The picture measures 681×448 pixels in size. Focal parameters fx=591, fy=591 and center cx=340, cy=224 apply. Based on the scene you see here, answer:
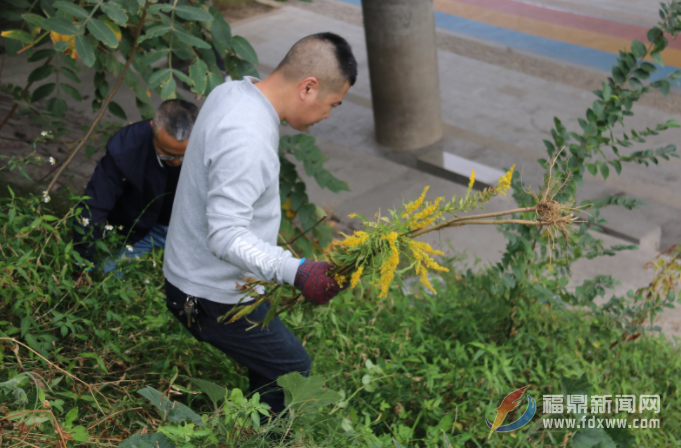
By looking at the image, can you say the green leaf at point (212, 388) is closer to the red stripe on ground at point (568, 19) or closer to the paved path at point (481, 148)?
the paved path at point (481, 148)

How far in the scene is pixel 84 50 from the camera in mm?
2670

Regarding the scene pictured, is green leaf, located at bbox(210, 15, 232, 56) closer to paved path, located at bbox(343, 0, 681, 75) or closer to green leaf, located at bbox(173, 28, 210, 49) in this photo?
green leaf, located at bbox(173, 28, 210, 49)

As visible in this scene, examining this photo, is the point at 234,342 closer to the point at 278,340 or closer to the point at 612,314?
→ the point at 278,340

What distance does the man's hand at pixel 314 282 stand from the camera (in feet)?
5.95

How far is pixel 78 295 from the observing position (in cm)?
268

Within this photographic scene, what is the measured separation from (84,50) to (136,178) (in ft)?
2.10

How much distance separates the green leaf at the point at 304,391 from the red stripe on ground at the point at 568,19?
387 inches

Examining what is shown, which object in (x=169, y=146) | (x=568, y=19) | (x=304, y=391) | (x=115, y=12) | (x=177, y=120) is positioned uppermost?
(x=115, y=12)

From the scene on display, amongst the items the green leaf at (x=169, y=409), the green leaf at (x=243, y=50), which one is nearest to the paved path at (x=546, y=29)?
the green leaf at (x=243, y=50)

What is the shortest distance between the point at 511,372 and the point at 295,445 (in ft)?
5.21

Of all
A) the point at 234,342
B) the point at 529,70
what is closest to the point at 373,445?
the point at 234,342

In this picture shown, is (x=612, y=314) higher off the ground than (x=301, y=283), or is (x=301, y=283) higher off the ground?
(x=301, y=283)

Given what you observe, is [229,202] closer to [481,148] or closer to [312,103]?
[312,103]

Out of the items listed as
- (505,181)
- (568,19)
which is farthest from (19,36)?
(568,19)
